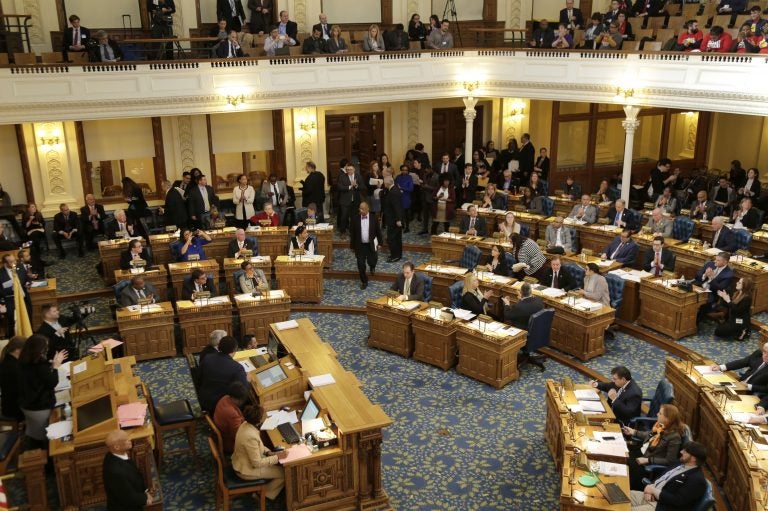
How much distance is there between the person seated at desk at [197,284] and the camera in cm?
1181

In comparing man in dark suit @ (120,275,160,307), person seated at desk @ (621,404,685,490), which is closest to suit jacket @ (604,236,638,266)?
person seated at desk @ (621,404,685,490)

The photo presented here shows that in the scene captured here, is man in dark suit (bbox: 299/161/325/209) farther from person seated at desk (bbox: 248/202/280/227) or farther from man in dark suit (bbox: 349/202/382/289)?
man in dark suit (bbox: 349/202/382/289)

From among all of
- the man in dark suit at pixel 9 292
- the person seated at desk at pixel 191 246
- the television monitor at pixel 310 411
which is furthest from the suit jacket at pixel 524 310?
the man in dark suit at pixel 9 292

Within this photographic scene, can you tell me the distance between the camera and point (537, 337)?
1082 centimetres

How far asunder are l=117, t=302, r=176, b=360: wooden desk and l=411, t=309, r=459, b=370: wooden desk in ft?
12.1

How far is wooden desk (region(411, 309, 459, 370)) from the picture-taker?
10883mm

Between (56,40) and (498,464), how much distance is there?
1438 centimetres

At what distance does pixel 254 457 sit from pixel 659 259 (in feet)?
27.2

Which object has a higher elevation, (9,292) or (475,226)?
(475,226)

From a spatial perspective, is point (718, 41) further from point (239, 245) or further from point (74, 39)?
point (74, 39)

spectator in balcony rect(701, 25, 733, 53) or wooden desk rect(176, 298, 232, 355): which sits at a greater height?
spectator in balcony rect(701, 25, 733, 53)

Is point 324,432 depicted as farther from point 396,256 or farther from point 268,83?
point 268,83

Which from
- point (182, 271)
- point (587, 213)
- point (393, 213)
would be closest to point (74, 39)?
point (182, 271)

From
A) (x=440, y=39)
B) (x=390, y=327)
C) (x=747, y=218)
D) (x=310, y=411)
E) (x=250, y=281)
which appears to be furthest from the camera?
(x=440, y=39)
